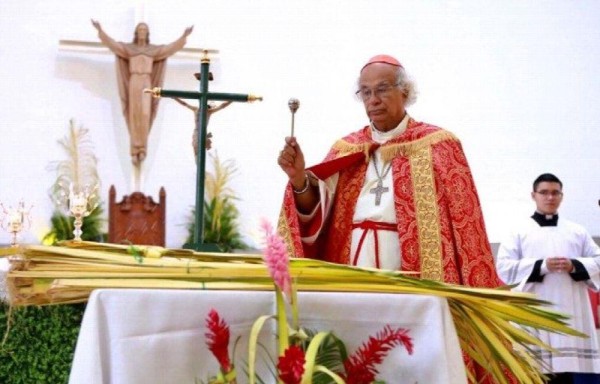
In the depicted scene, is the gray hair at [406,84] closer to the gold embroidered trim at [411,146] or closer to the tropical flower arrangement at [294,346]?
the gold embroidered trim at [411,146]

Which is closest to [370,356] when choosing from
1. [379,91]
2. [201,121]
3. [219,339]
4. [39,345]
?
[219,339]

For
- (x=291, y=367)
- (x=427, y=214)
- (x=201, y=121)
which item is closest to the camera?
(x=291, y=367)

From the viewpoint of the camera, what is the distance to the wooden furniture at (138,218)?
8344 millimetres

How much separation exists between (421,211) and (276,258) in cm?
221

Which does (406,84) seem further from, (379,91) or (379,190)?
(379,190)

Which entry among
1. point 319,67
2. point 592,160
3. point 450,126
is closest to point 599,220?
point 592,160

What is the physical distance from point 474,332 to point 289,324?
398 millimetres

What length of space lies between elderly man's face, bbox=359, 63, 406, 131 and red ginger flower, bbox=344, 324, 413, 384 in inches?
83.4

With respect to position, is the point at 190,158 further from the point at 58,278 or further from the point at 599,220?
the point at 58,278

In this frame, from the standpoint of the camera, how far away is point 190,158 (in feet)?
29.6

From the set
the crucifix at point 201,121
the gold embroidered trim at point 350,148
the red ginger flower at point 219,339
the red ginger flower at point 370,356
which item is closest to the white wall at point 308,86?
the gold embroidered trim at point 350,148

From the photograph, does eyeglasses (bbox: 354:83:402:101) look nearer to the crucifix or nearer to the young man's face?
the crucifix

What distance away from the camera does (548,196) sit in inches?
290

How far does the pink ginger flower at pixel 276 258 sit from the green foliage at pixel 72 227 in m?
6.88
